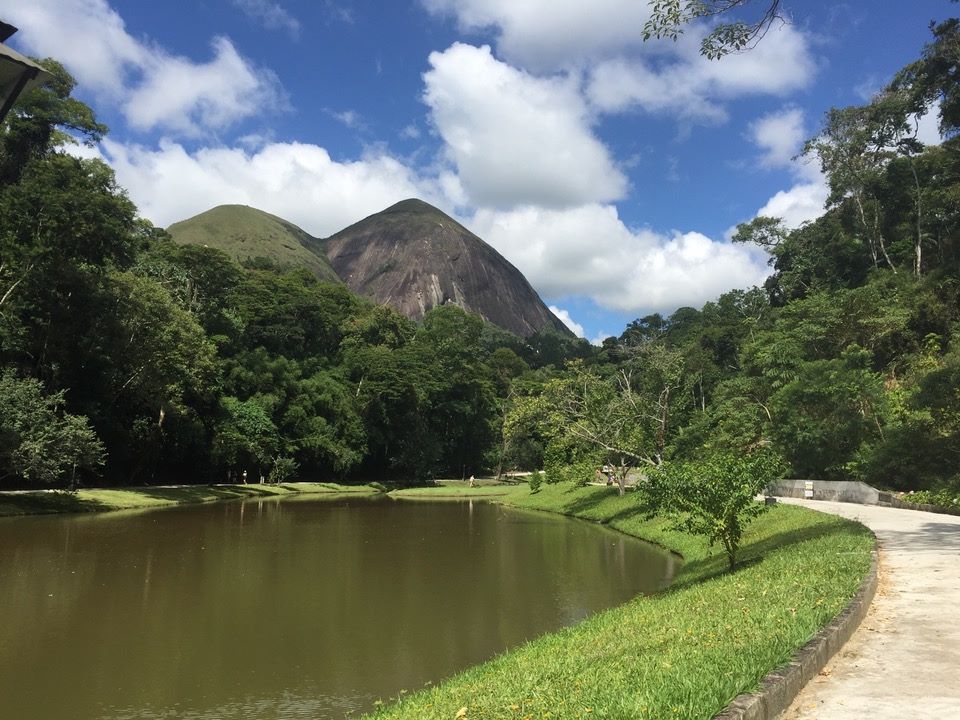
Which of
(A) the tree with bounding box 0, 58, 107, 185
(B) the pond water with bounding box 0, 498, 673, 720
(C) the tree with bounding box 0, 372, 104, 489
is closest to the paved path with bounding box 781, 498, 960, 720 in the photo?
(B) the pond water with bounding box 0, 498, 673, 720

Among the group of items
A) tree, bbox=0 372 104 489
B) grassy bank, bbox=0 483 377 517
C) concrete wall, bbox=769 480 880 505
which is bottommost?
grassy bank, bbox=0 483 377 517

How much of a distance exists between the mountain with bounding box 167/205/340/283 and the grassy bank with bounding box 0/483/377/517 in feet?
391

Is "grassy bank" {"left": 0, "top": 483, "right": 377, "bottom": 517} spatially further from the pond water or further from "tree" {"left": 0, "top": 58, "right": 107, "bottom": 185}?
"tree" {"left": 0, "top": 58, "right": 107, "bottom": 185}

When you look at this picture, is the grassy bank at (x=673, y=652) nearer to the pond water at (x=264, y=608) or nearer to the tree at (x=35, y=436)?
the pond water at (x=264, y=608)

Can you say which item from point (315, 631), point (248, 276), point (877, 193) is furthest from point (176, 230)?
point (315, 631)

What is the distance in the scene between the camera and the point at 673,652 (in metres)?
5.88

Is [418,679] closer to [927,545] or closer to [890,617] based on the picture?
[890,617]

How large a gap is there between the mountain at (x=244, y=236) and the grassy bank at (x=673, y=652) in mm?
153668

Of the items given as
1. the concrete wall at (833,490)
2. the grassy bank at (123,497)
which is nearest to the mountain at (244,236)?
the grassy bank at (123,497)

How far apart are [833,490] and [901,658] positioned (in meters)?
21.6

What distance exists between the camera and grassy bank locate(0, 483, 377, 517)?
26.7m

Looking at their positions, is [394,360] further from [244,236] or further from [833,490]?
[244,236]

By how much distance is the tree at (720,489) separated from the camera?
494 inches

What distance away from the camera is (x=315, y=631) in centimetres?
1084
